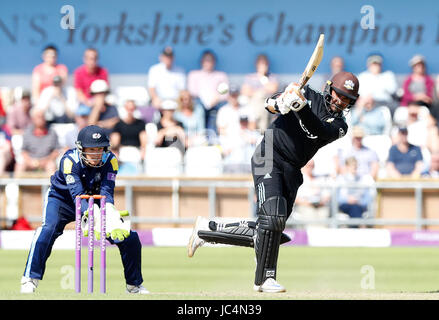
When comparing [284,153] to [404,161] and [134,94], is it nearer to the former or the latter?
[404,161]

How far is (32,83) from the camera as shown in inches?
630

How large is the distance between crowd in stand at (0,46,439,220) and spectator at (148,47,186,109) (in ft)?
0.05

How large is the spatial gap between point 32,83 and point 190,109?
2568 mm

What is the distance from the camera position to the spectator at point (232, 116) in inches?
579

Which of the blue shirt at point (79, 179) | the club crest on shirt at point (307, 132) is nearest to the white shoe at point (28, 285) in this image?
the blue shirt at point (79, 179)

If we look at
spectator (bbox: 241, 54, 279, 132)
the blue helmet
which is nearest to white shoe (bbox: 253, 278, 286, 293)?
the blue helmet

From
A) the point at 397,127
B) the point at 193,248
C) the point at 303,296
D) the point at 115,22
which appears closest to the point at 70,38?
the point at 115,22

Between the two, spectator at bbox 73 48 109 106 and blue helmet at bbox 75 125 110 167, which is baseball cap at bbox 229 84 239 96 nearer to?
spectator at bbox 73 48 109 106

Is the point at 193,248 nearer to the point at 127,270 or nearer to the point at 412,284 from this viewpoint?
the point at 127,270

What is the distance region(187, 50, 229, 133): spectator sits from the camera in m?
15.7

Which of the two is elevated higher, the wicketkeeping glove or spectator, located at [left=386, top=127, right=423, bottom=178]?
spectator, located at [left=386, top=127, right=423, bottom=178]

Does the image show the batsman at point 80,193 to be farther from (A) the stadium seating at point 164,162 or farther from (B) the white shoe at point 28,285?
(A) the stadium seating at point 164,162

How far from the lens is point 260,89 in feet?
50.8

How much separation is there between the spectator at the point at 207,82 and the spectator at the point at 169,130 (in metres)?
0.82
